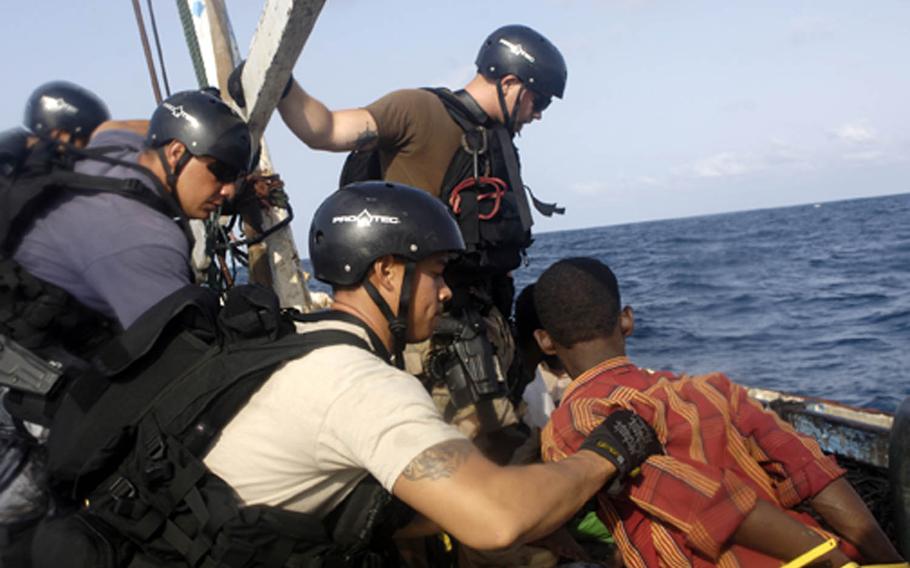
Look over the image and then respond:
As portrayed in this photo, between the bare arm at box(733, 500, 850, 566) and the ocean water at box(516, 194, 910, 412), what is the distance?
28.1ft

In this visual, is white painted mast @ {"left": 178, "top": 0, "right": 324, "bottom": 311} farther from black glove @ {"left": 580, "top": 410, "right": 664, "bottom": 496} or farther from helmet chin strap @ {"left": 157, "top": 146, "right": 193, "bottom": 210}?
black glove @ {"left": 580, "top": 410, "right": 664, "bottom": 496}

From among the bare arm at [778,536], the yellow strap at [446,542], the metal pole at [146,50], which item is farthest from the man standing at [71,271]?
the metal pole at [146,50]

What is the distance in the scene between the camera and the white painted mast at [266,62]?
3.16 meters

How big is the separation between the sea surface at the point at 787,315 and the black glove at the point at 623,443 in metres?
2.49

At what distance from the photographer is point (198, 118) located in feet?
11.4

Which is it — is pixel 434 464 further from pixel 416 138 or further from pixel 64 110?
pixel 64 110

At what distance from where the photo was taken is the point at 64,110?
213 inches

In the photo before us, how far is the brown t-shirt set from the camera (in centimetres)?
404

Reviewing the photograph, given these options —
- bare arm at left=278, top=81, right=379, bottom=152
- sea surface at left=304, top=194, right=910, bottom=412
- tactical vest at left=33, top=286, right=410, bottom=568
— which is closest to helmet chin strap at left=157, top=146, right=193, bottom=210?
bare arm at left=278, top=81, right=379, bottom=152

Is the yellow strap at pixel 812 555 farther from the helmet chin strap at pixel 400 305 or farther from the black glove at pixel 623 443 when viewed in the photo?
the helmet chin strap at pixel 400 305

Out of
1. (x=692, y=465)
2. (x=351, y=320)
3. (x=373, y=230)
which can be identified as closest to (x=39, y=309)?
(x=351, y=320)

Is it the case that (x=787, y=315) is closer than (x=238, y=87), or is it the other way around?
(x=238, y=87)

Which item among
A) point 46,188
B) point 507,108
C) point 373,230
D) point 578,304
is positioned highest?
point 507,108

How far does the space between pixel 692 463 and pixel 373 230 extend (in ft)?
4.63
